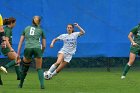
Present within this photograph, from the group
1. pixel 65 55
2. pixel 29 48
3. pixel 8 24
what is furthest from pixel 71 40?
pixel 29 48

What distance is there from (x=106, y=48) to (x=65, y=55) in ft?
21.4

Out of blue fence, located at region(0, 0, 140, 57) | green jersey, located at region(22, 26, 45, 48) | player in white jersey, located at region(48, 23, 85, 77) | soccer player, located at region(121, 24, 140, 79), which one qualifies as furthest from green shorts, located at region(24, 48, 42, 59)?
blue fence, located at region(0, 0, 140, 57)

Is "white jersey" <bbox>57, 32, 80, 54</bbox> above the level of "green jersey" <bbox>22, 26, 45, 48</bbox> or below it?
below

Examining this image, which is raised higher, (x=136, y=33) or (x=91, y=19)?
(x=136, y=33)

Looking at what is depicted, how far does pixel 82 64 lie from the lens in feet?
97.0

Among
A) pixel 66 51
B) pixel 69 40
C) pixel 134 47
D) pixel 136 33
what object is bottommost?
pixel 66 51

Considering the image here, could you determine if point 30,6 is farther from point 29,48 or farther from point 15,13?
point 29,48

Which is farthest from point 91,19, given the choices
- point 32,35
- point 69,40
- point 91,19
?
point 32,35

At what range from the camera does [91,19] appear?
2525 centimetres

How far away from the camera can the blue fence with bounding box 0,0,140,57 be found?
25.1 meters

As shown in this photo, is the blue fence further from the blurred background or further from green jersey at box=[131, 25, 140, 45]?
green jersey at box=[131, 25, 140, 45]

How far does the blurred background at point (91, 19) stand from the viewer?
2512 centimetres

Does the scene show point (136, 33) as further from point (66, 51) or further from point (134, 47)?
point (66, 51)

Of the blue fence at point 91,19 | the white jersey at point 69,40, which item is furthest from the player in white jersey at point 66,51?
the blue fence at point 91,19
